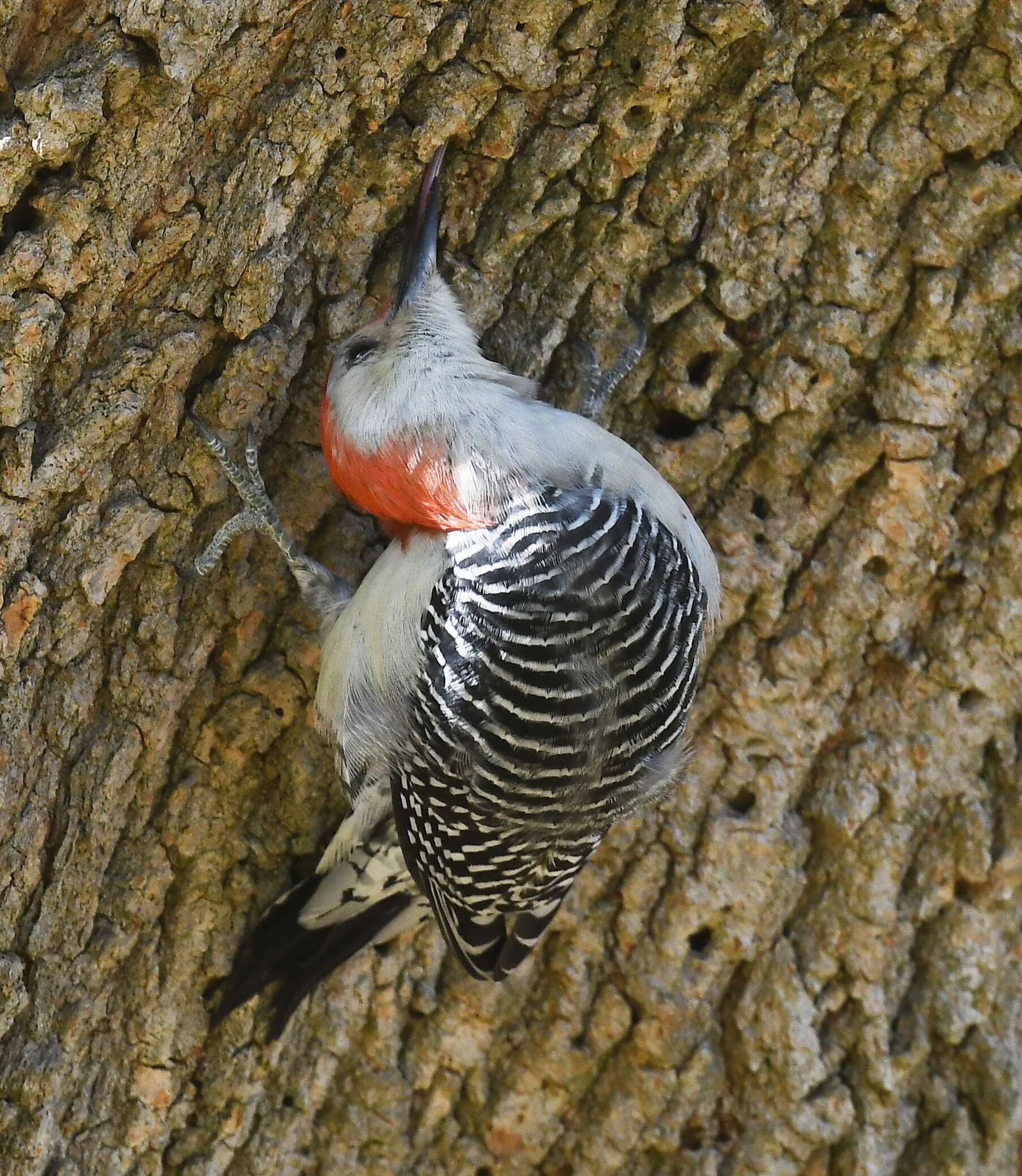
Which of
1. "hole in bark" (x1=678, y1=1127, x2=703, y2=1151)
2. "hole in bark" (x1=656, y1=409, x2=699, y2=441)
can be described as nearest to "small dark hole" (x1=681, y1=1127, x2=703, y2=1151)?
"hole in bark" (x1=678, y1=1127, x2=703, y2=1151)

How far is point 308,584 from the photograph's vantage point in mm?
2584

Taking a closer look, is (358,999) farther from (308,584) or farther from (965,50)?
(965,50)

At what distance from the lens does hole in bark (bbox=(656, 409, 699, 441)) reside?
274 centimetres

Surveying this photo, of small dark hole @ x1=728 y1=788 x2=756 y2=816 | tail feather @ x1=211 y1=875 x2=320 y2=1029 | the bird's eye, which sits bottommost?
small dark hole @ x1=728 y1=788 x2=756 y2=816

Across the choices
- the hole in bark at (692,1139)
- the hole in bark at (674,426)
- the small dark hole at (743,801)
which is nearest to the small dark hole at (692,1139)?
the hole in bark at (692,1139)

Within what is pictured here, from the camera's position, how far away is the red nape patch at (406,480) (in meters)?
2.41

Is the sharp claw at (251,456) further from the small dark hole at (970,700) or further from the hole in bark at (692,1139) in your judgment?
the hole in bark at (692,1139)

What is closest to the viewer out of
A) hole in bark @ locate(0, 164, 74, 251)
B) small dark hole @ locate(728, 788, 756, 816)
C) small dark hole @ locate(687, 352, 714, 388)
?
hole in bark @ locate(0, 164, 74, 251)

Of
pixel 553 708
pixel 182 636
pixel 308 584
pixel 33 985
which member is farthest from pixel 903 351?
pixel 33 985

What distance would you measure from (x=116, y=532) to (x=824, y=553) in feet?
4.97

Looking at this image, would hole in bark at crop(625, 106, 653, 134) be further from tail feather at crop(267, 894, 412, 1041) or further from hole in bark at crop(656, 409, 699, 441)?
tail feather at crop(267, 894, 412, 1041)

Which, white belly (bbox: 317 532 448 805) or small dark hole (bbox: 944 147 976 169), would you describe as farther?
small dark hole (bbox: 944 147 976 169)

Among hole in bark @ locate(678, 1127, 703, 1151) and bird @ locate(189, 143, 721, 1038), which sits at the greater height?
bird @ locate(189, 143, 721, 1038)

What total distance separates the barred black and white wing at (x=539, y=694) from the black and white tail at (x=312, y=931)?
157 millimetres
